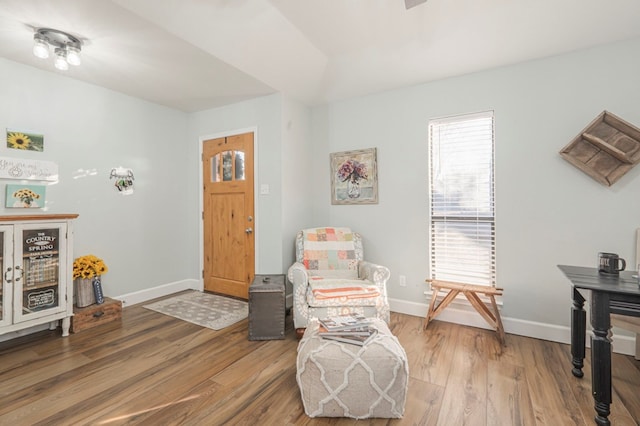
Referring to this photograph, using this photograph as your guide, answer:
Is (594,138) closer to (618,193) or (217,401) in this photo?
(618,193)

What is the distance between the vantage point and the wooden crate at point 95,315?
2.71 meters

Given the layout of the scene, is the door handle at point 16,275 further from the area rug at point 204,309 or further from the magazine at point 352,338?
the magazine at point 352,338

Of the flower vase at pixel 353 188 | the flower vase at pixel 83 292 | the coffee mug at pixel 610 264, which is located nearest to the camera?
the coffee mug at pixel 610 264

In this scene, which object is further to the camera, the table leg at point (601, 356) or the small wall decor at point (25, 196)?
the small wall decor at point (25, 196)

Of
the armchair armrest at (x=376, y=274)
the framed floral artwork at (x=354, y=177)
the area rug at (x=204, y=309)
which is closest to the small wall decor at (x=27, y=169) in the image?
the area rug at (x=204, y=309)

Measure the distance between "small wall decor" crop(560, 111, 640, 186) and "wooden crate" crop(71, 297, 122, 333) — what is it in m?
4.47

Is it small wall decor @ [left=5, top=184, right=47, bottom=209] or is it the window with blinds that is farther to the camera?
the window with blinds

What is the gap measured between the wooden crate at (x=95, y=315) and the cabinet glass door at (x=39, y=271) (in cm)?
17

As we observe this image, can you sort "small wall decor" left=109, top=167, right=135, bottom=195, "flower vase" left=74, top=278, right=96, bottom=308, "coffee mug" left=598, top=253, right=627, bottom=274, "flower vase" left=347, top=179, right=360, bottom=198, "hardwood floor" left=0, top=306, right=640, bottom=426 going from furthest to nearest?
"flower vase" left=347, top=179, right=360, bottom=198, "small wall decor" left=109, top=167, right=135, bottom=195, "flower vase" left=74, top=278, right=96, bottom=308, "coffee mug" left=598, top=253, right=627, bottom=274, "hardwood floor" left=0, top=306, right=640, bottom=426

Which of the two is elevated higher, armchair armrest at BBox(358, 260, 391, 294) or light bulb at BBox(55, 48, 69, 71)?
light bulb at BBox(55, 48, 69, 71)

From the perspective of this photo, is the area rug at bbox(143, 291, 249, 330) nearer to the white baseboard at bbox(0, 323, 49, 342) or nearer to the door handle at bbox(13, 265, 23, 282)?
the white baseboard at bbox(0, 323, 49, 342)

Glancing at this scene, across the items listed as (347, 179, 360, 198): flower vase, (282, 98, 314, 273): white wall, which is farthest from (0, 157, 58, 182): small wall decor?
(347, 179, 360, 198): flower vase

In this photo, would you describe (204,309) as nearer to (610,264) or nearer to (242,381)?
(242,381)

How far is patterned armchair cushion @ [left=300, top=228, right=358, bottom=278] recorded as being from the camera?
3043mm
